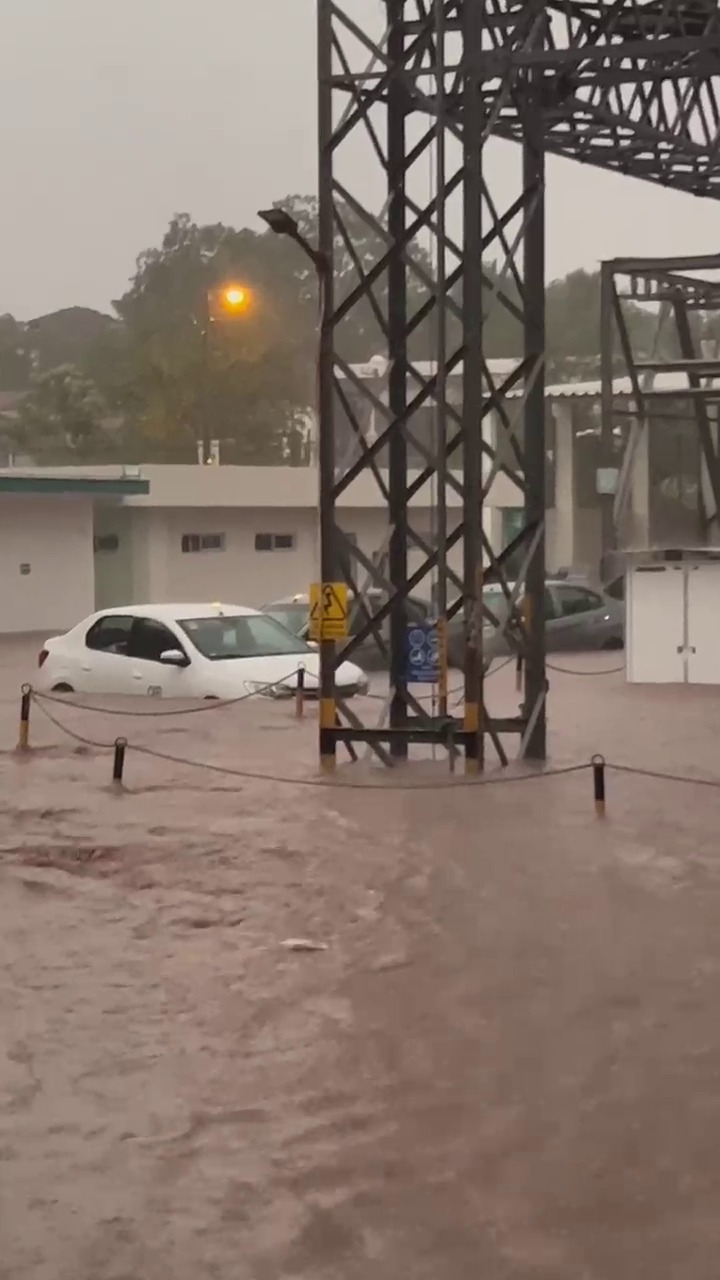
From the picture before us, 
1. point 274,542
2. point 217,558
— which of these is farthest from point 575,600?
point 274,542

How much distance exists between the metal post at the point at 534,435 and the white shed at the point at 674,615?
859 cm

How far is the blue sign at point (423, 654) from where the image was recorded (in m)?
15.9

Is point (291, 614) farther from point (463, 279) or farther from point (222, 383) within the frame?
point (222, 383)

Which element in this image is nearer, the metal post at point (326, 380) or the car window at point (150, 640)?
the metal post at point (326, 380)

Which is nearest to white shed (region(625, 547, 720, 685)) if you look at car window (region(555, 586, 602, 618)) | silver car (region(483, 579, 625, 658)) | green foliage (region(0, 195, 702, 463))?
silver car (region(483, 579, 625, 658))

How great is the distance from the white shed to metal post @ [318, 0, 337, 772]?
10073 millimetres

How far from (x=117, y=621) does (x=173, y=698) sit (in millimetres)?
1427

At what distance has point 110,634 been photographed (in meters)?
21.7

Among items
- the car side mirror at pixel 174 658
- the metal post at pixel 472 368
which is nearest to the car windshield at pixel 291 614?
the car side mirror at pixel 174 658

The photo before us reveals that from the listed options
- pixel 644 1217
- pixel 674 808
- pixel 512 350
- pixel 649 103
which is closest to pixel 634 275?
pixel 649 103

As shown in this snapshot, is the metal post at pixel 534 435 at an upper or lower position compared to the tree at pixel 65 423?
lower

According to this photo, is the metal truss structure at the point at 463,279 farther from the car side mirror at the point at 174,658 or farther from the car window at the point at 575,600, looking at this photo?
the car window at the point at 575,600

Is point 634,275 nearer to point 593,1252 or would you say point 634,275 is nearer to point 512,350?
point 593,1252

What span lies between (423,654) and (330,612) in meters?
0.92
